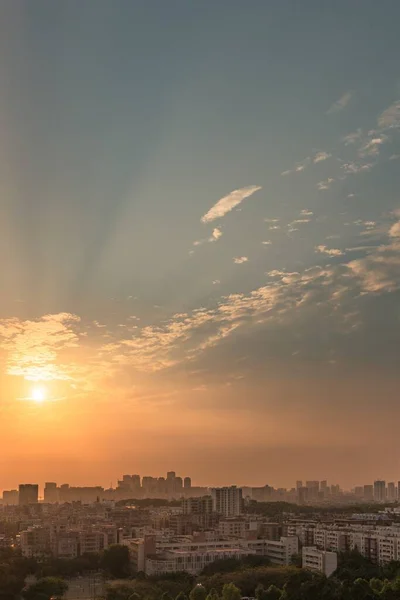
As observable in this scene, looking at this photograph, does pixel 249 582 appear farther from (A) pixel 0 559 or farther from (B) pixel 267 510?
(B) pixel 267 510

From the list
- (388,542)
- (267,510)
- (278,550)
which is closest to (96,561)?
(278,550)

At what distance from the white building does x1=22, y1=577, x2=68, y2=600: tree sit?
4.71 meters

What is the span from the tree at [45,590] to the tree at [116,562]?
3411 mm

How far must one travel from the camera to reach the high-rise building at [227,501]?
32219 millimetres

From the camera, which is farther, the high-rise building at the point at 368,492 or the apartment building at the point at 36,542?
the high-rise building at the point at 368,492

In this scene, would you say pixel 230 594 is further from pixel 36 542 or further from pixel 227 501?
pixel 227 501

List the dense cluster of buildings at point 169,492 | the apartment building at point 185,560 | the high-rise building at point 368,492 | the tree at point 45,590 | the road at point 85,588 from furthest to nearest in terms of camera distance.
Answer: the high-rise building at point 368,492, the dense cluster of buildings at point 169,492, the apartment building at point 185,560, the road at point 85,588, the tree at point 45,590

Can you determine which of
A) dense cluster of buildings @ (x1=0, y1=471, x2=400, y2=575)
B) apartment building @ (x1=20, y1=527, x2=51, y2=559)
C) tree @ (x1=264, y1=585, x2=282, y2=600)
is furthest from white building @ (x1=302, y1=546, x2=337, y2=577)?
apartment building @ (x1=20, y1=527, x2=51, y2=559)

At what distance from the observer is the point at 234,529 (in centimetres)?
2216

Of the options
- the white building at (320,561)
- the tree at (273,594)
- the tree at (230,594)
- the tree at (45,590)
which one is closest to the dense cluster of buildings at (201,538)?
the white building at (320,561)

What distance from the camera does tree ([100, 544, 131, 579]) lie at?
16.2 meters

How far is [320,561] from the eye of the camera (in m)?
14.1

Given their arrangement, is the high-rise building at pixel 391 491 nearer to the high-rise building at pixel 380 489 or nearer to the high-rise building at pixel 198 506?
the high-rise building at pixel 380 489

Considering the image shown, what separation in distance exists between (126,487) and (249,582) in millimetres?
44331
